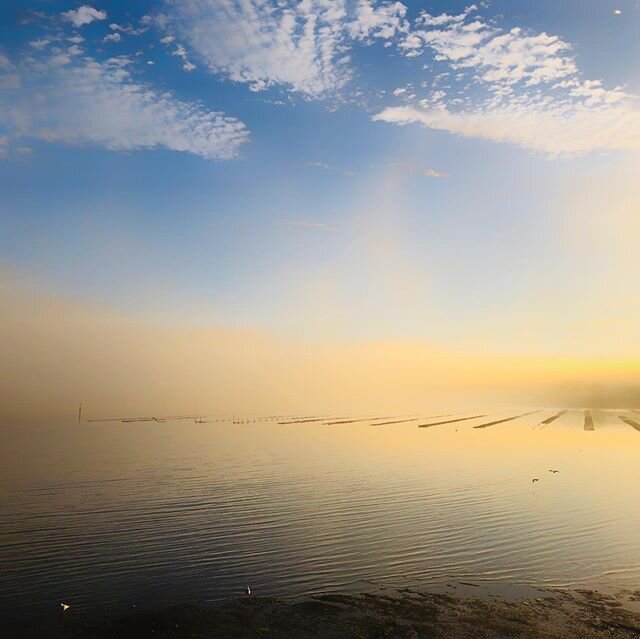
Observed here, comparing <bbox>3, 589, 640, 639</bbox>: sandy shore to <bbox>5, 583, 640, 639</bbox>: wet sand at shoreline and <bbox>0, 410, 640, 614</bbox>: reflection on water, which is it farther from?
<bbox>0, 410, 640, 614</bbox>: reflection on water

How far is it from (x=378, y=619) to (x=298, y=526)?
1764 centimetres

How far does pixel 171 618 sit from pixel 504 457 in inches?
2913

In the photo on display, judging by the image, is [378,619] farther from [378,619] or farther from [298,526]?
[298,526]

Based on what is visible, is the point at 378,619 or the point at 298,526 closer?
the point at 378,619

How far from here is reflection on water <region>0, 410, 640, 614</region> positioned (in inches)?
1110

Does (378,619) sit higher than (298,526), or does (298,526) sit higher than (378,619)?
(378,619)

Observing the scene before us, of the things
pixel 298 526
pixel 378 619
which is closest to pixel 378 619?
pixel 378 619

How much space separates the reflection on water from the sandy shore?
7.04ft

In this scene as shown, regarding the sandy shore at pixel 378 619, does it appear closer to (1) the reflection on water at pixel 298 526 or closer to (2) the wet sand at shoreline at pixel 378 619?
(2) the wet sand at shoreline at pixel 378 619

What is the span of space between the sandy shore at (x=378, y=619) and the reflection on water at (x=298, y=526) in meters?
2.15

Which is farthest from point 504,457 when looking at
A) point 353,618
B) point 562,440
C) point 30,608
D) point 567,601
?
point 30,608

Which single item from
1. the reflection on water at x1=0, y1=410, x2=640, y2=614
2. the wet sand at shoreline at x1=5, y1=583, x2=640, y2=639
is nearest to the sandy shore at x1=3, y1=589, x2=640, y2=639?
the wet sand at shoreline at x1=5, y1=583, x2=640, y2=639

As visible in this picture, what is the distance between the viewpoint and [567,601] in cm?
2498

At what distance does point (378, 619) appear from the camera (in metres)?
22.5
